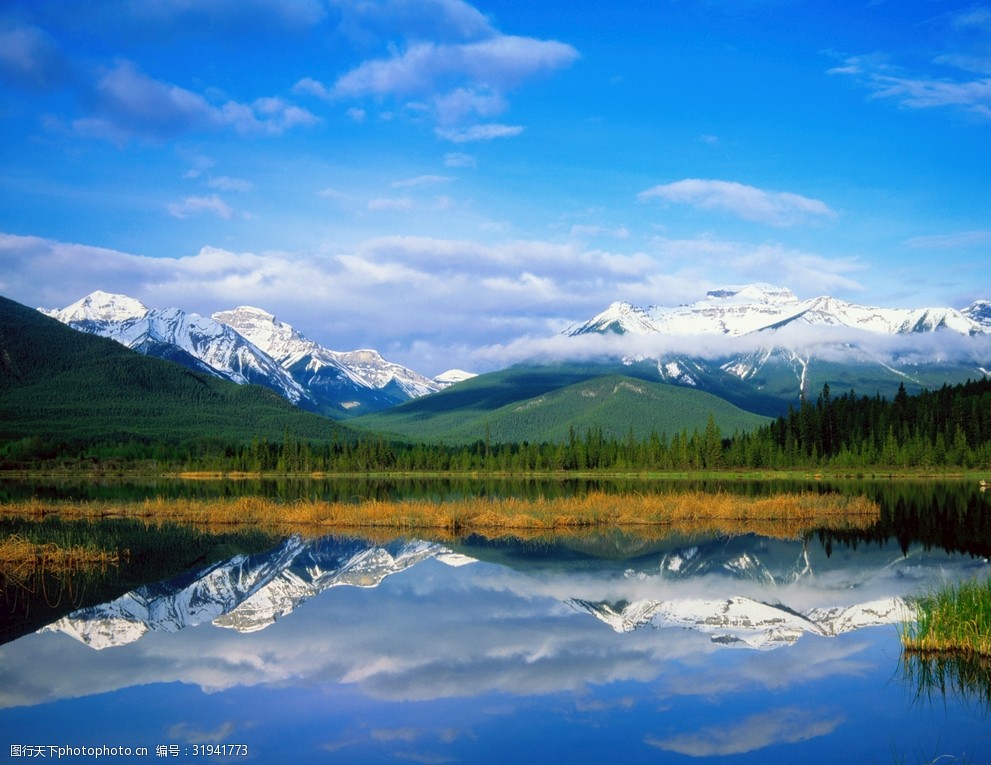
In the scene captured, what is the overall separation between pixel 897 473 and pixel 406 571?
371ft

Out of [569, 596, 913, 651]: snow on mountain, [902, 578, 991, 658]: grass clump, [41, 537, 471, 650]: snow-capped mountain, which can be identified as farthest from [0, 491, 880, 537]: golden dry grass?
[902, 578, 991, 658]: grass clump

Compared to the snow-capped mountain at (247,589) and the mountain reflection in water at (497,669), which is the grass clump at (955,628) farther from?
the snow-capped mountain at (247,589)

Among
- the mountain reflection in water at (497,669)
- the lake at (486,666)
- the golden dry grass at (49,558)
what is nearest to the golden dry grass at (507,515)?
the lake at (486,666)

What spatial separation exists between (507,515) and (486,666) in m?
31.1

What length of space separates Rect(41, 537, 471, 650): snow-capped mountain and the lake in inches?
5.9

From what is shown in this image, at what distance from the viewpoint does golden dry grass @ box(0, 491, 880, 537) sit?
5012 cm

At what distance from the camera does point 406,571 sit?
34906mm

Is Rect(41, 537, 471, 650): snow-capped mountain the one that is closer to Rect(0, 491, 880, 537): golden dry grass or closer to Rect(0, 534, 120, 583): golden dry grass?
Rect(0, 534, 120, 583): golden dry grass

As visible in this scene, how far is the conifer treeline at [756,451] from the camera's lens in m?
140

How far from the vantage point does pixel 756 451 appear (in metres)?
151

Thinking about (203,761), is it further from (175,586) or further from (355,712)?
(175,586)

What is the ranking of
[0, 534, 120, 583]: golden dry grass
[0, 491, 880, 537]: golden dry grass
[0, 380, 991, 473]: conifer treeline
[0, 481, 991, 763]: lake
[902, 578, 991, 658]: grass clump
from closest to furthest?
[0, 481, 991, 763]: lake < [902, 578, 991, 658]: grass clump < [0, 534, 120, 583]: golden dry grass < [0, 491, 880, 537]: golden dry grass < [0, 380, 991, 473]: conifer treeline

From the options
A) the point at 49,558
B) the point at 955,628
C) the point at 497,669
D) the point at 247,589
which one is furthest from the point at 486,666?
the point at 49,558

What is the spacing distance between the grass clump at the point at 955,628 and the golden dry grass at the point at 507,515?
2542 cm
